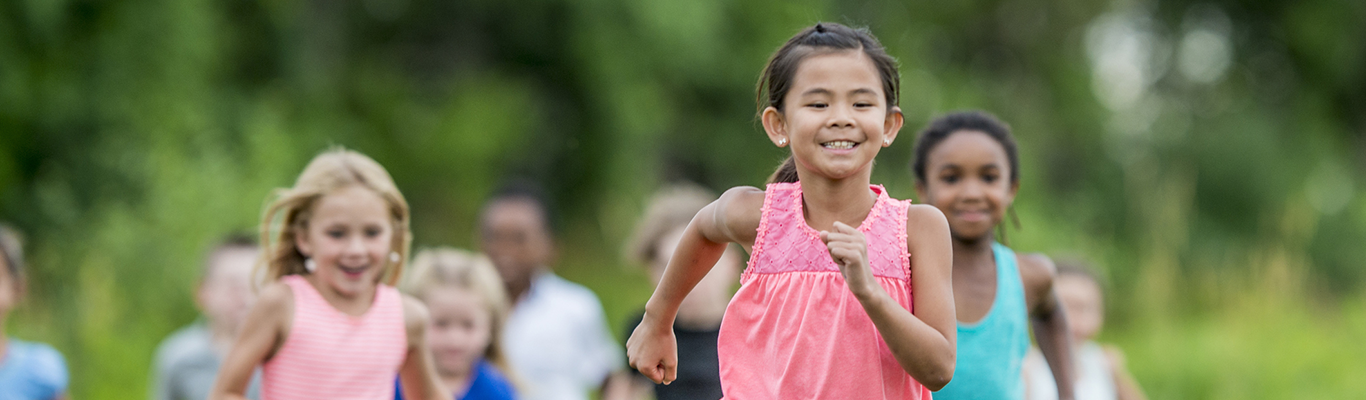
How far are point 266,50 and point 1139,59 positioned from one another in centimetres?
1218

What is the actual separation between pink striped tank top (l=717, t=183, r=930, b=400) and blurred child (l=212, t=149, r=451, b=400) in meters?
1.38

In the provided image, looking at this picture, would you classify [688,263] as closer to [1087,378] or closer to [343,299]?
[343,299]

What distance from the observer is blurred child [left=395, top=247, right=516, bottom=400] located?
436cm

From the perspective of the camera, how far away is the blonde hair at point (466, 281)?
4.52 m

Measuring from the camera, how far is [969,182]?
11.0ft

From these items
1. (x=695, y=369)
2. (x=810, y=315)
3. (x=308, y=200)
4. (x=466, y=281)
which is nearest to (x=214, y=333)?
(x=466, y=281)

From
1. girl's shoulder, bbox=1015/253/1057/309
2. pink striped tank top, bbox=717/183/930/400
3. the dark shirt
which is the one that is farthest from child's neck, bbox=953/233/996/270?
the dark shirt

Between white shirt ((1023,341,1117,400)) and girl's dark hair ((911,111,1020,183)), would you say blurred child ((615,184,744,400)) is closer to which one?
white shirt ((1023,341,1117,400))

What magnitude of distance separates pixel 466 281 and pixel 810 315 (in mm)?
2481

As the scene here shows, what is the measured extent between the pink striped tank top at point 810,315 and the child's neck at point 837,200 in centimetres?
3

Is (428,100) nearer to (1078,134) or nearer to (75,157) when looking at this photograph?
(75,157)

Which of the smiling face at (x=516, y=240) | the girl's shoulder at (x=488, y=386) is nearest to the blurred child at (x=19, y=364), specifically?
the girl's shoulder at (x=488, y=386)

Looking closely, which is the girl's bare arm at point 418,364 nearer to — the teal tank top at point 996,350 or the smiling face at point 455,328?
the smiling face at point 455,328

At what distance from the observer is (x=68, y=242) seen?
8602mm
